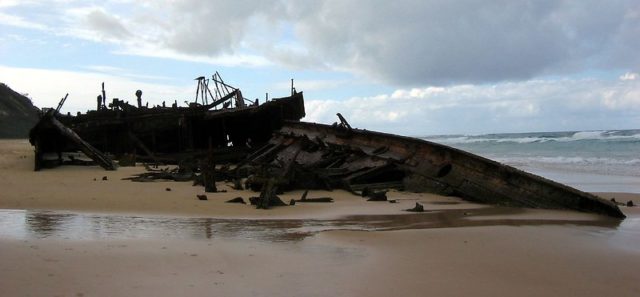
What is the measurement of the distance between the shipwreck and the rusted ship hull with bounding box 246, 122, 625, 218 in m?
0.02

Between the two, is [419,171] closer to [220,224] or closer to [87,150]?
[220,224]

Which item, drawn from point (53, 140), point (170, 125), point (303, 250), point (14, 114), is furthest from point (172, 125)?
point (14, 114)

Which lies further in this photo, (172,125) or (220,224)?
(172,125)

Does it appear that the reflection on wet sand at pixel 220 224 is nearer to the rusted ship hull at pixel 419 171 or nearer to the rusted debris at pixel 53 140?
the rusted ship hull at pixel 419 171

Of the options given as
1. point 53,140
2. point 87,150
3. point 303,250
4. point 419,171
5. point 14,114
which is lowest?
point 303,250

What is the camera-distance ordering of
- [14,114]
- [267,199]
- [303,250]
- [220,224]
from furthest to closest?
[14,114] → [267,199] → [220,224] → [303,250]

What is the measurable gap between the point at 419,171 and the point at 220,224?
5.82 metres

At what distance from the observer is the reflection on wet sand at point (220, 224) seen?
5.53 m

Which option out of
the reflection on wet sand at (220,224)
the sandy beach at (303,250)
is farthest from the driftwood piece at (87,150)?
the reflection on wet sand at (220,224)

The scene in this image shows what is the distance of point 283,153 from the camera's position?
1662cm

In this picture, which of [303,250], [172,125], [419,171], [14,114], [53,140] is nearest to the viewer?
[303,250]

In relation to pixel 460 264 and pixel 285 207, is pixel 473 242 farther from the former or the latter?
pixel 285 207

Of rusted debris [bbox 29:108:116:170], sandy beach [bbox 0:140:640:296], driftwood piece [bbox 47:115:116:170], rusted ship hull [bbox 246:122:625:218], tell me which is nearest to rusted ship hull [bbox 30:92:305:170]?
rusted debris [bbox 29:108:116:170]

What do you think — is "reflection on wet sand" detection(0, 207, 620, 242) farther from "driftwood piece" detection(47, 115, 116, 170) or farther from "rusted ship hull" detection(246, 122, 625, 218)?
"driftwood piece" detection(47, 115, 116, 170)
